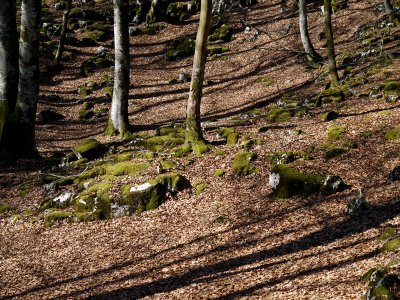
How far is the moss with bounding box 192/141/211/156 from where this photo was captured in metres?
12.3

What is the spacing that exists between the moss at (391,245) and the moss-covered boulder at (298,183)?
2671 mm

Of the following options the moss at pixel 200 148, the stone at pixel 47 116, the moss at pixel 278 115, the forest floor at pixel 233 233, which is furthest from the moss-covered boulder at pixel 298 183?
the stone at pixel 47 116

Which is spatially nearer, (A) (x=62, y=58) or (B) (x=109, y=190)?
(B) (x=109, y=190)

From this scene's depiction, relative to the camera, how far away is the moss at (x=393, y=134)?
11.1 meters

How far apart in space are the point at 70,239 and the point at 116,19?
297 inches

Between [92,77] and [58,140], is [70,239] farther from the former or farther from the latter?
[92,77]

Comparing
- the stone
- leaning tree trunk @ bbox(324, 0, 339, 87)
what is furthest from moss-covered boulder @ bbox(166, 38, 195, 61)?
leaning tree trunk @ bbox(324, 0, 339, 87)

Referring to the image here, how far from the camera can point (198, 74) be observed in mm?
11680

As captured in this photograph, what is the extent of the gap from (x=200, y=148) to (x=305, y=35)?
1090 cm

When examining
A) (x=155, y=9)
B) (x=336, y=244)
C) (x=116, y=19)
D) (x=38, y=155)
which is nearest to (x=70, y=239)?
(x=38, y=155)

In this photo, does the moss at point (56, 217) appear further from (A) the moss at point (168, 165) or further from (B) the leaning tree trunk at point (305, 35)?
(B) the leaning tree trunk at point (305, 35)

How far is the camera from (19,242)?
1030 cm

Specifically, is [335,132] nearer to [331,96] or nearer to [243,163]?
[243,163]

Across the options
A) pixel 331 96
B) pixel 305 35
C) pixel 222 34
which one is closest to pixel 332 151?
pixel 331 96
